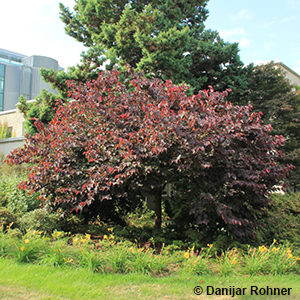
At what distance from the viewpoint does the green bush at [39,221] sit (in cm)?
623

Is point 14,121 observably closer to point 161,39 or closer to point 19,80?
point 161,39

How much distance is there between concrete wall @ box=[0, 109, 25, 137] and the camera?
20.6m

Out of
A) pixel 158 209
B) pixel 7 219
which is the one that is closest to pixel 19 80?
pixel 7 219

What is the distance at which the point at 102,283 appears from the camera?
404 cm

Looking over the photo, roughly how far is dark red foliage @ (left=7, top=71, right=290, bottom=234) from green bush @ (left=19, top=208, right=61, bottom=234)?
16.3 inches

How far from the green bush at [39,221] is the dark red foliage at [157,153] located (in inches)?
16.3

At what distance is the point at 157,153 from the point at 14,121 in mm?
18715

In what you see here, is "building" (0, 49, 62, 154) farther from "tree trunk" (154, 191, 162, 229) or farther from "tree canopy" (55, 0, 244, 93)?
"tree trunk" (154, 191, 162, 229)

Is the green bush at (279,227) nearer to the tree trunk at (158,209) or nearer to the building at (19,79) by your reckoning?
the tree trunk at (158,209)

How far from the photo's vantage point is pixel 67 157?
643 cm

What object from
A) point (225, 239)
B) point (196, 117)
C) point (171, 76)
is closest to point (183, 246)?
point (225, 239)

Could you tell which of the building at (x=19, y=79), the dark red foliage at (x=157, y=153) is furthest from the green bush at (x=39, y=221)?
the building at (x=19, y=79)

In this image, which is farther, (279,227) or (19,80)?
(19,80)

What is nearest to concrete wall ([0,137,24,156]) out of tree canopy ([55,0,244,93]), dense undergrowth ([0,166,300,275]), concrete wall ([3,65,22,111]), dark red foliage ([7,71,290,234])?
tree canopy ([55,0,244,93])
